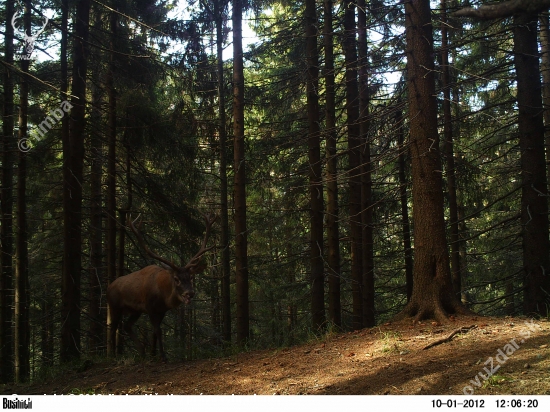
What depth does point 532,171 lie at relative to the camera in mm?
10602

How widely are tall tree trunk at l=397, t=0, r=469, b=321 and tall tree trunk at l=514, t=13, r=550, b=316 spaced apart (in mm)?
3146

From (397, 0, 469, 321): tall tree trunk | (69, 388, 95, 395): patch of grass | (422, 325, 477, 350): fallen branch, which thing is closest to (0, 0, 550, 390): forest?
(397, 0, 469, 321): tall tree trunk

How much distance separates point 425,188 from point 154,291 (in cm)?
643

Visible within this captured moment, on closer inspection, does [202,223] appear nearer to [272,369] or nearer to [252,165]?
[252,165]

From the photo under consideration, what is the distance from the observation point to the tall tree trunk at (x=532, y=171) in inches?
412

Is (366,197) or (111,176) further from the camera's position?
(366,197)

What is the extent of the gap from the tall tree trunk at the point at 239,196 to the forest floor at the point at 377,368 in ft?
13.2

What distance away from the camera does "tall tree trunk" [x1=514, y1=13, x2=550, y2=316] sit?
10.5 metres

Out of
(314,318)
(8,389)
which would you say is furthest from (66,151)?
(314,318)
